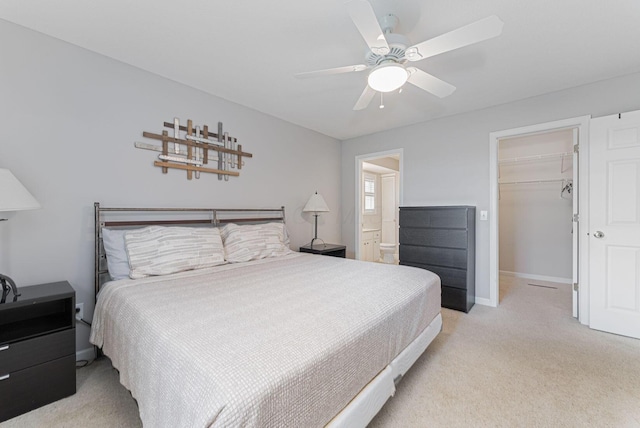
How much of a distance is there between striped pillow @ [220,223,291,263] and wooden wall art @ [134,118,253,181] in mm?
682

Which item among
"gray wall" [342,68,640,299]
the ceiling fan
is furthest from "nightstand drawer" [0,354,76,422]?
"gray wall" [342,68,640,299]

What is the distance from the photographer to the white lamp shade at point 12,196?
1509mm

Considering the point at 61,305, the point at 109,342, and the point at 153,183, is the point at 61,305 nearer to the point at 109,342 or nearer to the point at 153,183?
the point at 109,342

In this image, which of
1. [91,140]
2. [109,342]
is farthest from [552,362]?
[91,140]

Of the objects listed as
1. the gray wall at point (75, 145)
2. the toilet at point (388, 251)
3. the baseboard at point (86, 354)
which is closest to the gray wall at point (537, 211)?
the toilet at point (388, 251)

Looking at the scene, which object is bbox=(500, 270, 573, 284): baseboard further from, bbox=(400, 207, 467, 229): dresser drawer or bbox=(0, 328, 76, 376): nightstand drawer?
bbox=(0, 328, 76, 376): nightstand drawer

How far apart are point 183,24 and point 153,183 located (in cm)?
136

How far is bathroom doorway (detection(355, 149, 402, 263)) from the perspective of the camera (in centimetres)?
570

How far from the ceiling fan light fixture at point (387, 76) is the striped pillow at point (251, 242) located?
1.80 m

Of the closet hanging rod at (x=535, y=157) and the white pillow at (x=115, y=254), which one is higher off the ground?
the closet hanging rod at (x=535, y=157)

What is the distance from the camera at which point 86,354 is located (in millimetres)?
2152

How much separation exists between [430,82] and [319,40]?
2.89 feet

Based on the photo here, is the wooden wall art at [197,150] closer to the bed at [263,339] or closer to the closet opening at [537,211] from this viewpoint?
the bed at [263,339]

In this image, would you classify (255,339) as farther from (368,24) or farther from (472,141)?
(472,141)
